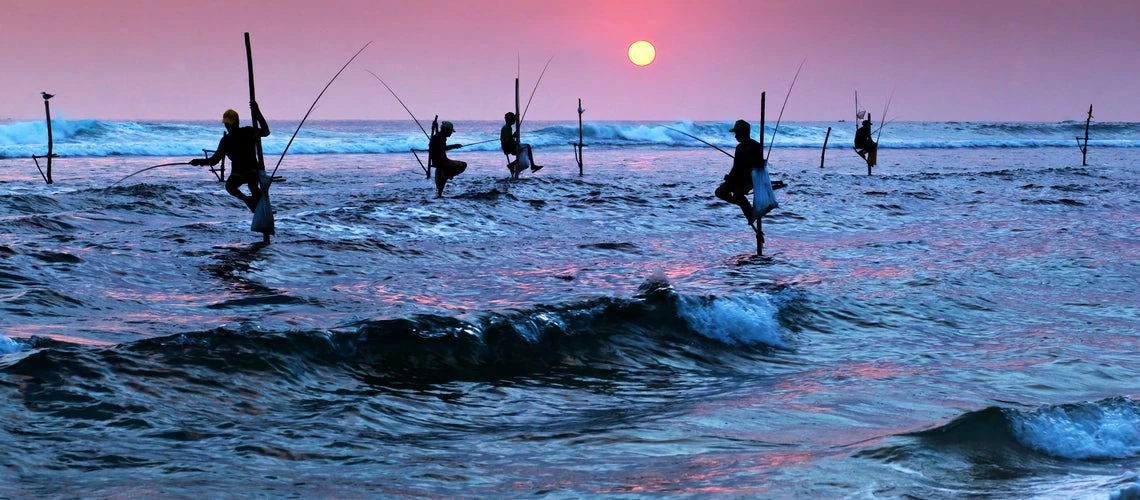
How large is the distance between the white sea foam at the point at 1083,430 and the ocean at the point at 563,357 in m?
0.01

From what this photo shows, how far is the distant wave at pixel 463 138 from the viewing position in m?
43.1

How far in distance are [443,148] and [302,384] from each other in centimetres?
1240

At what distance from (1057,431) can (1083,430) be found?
13 centimetres

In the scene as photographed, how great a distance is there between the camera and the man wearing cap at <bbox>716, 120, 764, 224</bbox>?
34.3 feet

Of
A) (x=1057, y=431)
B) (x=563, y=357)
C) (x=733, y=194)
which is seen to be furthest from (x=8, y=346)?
(x=733, y=194)

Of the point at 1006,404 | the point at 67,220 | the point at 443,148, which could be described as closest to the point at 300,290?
the point at 1006,404

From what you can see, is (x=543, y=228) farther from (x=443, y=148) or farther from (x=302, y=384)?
(x=302, y=384)

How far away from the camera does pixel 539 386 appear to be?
595 cm

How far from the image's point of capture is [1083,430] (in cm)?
464

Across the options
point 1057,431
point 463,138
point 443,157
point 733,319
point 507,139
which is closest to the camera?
point 1057,431

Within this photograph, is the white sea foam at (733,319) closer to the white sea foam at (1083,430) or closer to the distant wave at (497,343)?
the distant wave at (497,343)

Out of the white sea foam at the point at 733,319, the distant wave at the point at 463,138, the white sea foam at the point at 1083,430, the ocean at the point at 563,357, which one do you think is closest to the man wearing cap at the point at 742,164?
the ocean at the point at 563,357

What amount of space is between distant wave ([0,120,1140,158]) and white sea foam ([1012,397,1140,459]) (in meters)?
31.3

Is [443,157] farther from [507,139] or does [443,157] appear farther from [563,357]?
[563,357]
